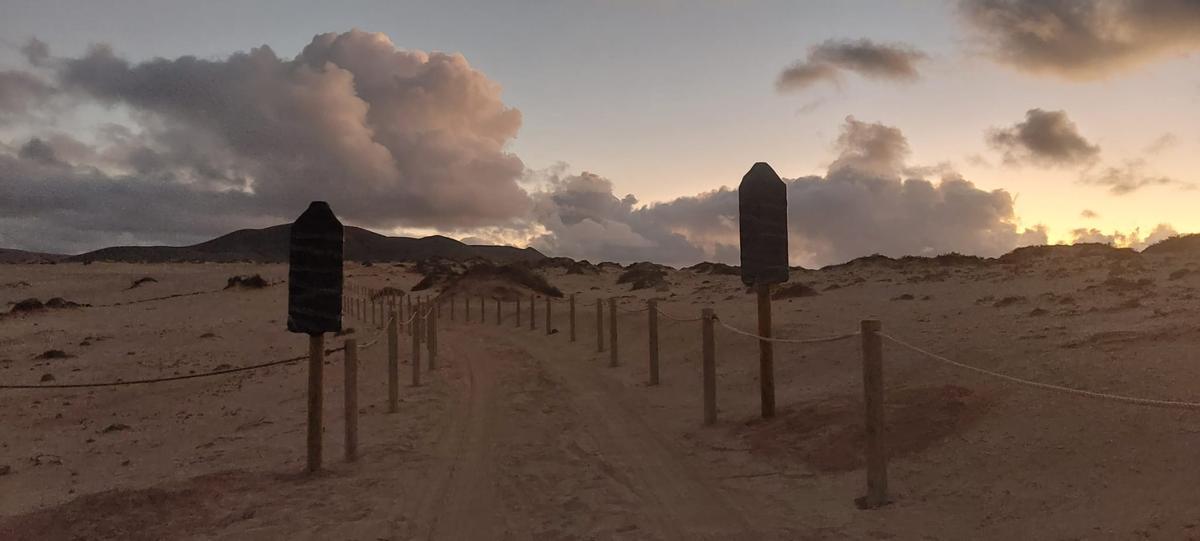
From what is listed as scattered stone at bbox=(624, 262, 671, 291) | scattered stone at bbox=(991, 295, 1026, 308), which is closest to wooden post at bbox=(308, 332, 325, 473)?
scattered stone at bbox=(991, 295, 1026, 308)

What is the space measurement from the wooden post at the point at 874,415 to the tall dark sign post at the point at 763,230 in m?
4.10

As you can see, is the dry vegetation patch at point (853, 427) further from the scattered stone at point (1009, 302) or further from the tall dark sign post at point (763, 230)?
the scattered stone at point (1009, 302)

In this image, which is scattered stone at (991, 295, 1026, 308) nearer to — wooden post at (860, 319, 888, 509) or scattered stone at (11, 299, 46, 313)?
wooden post at (860, 319, 888, 509)

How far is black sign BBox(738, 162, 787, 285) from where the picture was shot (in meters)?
10.8

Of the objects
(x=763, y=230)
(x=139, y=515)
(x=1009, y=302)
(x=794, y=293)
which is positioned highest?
(x=763, y=230)

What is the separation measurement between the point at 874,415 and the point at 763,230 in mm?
4687

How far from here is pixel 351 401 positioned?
9023 mm

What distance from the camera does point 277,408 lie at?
1385 cm

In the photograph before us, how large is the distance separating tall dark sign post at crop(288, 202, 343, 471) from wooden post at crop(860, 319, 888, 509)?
5713 millimetres

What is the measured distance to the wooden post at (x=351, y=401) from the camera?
9.01m

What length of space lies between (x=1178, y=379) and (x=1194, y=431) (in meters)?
1.90

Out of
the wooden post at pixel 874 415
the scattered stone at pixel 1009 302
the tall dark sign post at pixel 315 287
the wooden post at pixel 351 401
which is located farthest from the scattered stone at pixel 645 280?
the wooden post at pixel 874 415

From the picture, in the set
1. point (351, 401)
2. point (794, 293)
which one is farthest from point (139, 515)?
point (794, 293)

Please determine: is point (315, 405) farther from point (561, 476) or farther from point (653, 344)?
point (653, 344)
